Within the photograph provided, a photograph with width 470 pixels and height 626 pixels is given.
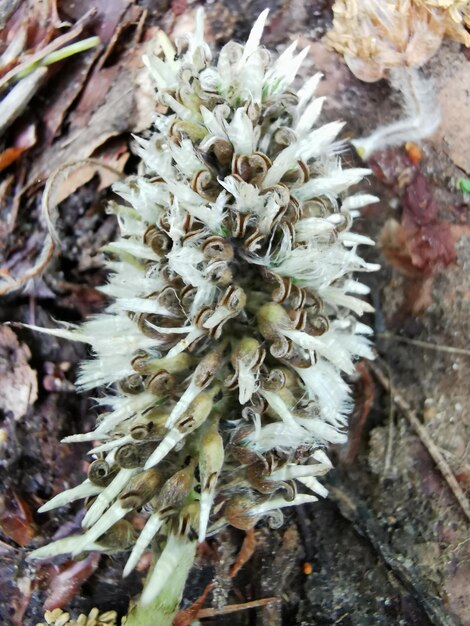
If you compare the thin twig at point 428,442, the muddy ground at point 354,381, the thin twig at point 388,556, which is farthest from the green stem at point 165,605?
the thin twig at point 428,442

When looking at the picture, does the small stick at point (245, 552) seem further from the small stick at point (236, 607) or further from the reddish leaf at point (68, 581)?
the reddish leaf at point (68, 581)

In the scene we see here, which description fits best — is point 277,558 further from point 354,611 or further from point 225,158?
point 225,158

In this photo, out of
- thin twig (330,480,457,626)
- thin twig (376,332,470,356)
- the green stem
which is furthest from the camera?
thin twig (376,332,470,356)

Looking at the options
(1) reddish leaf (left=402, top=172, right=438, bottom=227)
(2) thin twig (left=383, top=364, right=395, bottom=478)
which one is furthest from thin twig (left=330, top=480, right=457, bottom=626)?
(1) reddish leaf (left=402, top=172, right=438, bottom=227)

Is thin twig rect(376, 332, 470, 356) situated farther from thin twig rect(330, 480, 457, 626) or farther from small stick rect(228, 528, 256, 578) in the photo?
small stick rect(228, 528, 256, 578)

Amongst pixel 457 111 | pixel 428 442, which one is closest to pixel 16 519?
pixel 428 442

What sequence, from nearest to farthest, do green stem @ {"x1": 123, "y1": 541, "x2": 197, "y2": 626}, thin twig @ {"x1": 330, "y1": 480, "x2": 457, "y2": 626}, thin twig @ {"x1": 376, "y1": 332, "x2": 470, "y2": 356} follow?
green stem @ {"x1": 123, "y1": 541, "x2": 197, "y2": 626}
thin twig @ {"x1": 330, "y1": 480, "x2": 457, "y2": 626}
thin twig @ {"x1": 376, "y1": 332, "x2": 470, "y2": 356}
